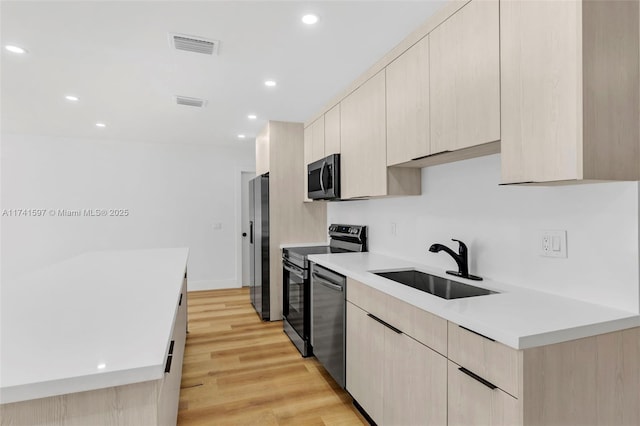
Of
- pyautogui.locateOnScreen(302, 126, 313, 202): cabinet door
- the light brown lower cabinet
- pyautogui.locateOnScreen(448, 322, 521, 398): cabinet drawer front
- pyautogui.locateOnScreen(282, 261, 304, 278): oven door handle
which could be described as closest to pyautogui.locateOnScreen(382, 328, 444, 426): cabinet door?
the light brown lower cabinet

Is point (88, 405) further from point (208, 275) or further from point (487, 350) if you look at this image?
point (208, 275)

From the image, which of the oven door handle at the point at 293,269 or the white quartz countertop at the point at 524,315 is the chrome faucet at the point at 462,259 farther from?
the oven door handle at the point at 293,269

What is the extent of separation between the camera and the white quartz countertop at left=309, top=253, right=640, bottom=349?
1096mm

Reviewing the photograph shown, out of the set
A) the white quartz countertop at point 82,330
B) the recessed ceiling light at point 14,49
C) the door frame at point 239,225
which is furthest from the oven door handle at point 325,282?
the door frame at point 239,225

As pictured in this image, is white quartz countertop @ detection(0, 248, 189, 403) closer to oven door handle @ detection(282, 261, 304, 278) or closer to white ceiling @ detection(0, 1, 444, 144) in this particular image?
oven door handle @ detection(282, 261, 304, 278)

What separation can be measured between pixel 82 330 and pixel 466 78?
181cm

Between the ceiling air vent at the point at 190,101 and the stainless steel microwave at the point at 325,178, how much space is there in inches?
48.7

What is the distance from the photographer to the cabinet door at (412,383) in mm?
1439

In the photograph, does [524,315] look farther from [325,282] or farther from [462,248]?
[325,282]

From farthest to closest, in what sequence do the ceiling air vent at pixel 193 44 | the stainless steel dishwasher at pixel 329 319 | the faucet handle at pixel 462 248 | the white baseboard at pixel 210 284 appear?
the white baseboard at pixel 210 284 → the stainless steel dishwasher at pixel 329 319 → the ceiling air vent at pixel 193 44 → the faucet handle at pixel 462 248

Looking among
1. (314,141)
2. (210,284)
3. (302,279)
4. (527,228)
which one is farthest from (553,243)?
(210,284)

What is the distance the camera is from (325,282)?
8.45 feet

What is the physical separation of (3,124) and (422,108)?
502 centimetres

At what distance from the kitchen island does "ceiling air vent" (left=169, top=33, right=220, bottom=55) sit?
1525mm
